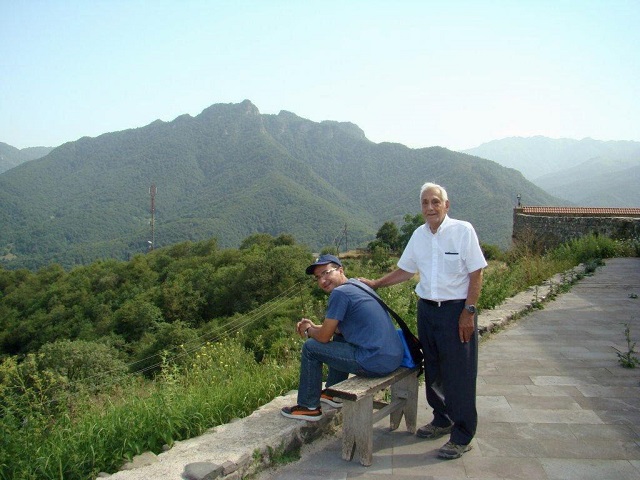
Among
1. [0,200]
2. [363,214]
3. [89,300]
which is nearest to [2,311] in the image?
[89,300]

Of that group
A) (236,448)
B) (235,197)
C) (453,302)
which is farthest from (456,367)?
(235,197)

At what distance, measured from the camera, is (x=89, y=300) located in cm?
4703

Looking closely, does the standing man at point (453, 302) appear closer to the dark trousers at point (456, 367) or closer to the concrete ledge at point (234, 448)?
the dark trousers at point (456, 367)

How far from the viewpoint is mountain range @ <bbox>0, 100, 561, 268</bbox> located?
116 m

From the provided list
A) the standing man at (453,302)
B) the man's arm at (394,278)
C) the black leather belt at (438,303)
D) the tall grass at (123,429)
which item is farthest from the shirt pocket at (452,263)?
the tall grass at (123,429)

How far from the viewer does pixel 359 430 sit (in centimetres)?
306

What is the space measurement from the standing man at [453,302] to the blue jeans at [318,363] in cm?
48

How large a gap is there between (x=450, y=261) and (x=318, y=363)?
1.04m

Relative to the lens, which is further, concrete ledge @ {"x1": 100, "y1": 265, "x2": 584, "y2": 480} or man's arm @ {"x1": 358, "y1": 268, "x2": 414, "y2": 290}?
man's arm @ {"x1": 358, "y1": 268, "x2": 414, "y2": 290}

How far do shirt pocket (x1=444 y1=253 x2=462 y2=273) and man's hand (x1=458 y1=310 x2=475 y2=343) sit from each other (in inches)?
9.9

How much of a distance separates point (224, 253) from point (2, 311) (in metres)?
20.6

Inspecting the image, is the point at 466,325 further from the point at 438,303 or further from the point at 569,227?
the point at 569,227

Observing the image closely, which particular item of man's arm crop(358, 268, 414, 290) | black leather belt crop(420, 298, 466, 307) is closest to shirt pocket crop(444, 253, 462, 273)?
black leather belt crop(420, 298, 466, 307)

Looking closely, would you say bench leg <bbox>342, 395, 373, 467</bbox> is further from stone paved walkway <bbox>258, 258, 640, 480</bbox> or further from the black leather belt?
the black leather belt
